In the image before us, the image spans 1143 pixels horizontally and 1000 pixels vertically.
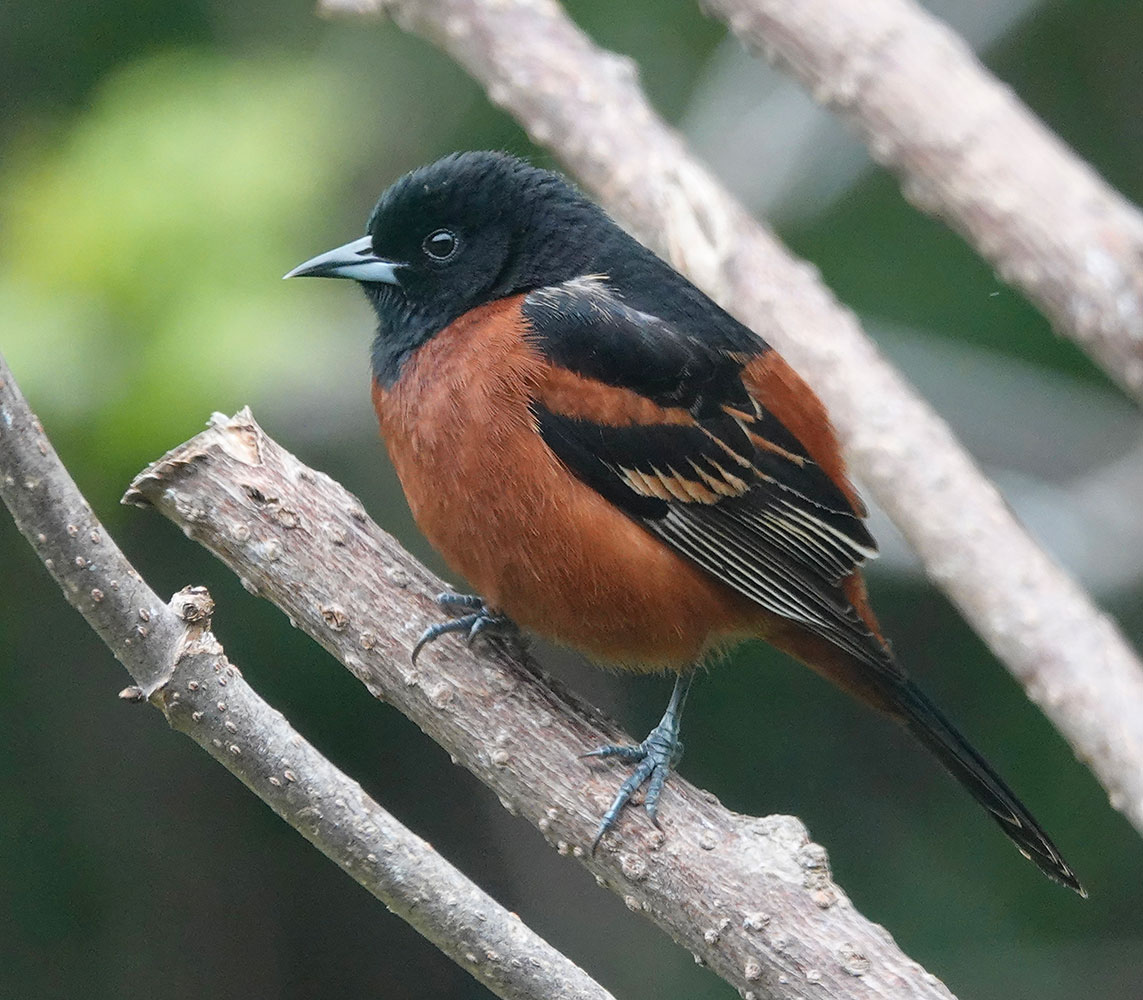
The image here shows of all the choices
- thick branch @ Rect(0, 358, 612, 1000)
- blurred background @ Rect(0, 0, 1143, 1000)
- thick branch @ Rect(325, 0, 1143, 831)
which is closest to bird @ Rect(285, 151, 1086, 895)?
thick branch @ Rect(325, 0, 1143, 831)

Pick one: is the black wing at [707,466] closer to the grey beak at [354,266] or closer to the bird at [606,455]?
the bird at [606,455]

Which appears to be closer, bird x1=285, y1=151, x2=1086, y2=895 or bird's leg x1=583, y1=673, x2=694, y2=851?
bird's leg x1=583, y1=673, x2=694, y2=851

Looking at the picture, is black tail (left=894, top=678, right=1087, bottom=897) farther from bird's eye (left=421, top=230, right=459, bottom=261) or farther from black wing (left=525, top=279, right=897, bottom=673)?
bird's eye (left=421, top=230, right=459, bottom=261)

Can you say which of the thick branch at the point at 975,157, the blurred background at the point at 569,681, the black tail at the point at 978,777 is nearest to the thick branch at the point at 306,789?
the black tail at the point at 978,777

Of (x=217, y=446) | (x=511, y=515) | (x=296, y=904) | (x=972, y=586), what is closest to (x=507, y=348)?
(x=511, y=515)

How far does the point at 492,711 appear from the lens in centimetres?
285

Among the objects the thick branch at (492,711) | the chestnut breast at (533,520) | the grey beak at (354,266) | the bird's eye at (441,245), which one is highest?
the bird's eye at (441,245)

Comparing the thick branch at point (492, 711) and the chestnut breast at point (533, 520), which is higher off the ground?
the chestnut breast at point (533, 520)

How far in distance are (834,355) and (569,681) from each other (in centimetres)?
235

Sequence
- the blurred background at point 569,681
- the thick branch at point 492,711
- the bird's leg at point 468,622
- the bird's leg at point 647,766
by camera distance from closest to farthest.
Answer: the thick branch at point 492,711, the bird's leg at point 647,766, the bird's leg at point 468,622, the blurred background at point 569,681

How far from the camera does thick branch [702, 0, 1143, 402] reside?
322 centimetres

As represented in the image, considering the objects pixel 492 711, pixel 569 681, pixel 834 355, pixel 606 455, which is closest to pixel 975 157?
pixel 834 355

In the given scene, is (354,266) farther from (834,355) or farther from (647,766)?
(647,766)

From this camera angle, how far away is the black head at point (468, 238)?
136 inches
